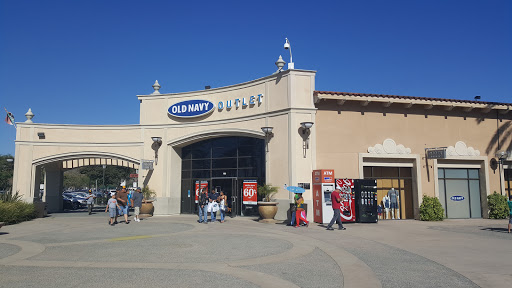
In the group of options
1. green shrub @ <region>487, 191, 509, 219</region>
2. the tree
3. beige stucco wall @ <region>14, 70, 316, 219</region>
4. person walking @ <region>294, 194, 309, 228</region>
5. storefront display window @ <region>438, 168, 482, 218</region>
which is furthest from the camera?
the tree

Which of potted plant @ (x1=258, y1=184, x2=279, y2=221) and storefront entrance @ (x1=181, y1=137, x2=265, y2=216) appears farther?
storefront entrance @ (x1=181, y1=137, x2=265, y2=216)

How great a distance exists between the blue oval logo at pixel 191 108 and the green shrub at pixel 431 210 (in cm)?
1241

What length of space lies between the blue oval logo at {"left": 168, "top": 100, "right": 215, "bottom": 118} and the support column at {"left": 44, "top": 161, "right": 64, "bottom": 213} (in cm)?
919

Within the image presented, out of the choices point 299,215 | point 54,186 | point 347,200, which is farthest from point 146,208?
point 347,200

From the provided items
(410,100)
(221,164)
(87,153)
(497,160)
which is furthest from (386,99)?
(87,153)

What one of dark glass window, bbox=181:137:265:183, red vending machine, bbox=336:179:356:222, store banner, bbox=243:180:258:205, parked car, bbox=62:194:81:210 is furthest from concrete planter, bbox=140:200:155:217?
parked car, bbox=62:194:81:210

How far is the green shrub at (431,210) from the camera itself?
61.3ft

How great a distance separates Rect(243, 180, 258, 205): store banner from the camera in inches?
800

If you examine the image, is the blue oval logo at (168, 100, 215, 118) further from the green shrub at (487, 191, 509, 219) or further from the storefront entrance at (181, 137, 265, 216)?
the green shrub at (487, 191, 509, 219)

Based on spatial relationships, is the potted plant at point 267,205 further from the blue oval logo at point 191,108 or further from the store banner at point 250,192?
the blue oval logo at point 191,108

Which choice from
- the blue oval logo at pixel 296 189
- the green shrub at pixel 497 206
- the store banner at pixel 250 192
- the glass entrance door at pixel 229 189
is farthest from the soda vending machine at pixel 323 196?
the green shrub at pixel 497 206

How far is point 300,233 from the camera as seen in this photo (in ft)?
45.4

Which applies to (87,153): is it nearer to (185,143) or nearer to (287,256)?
(185,143)

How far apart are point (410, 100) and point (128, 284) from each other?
1692 centimetres
